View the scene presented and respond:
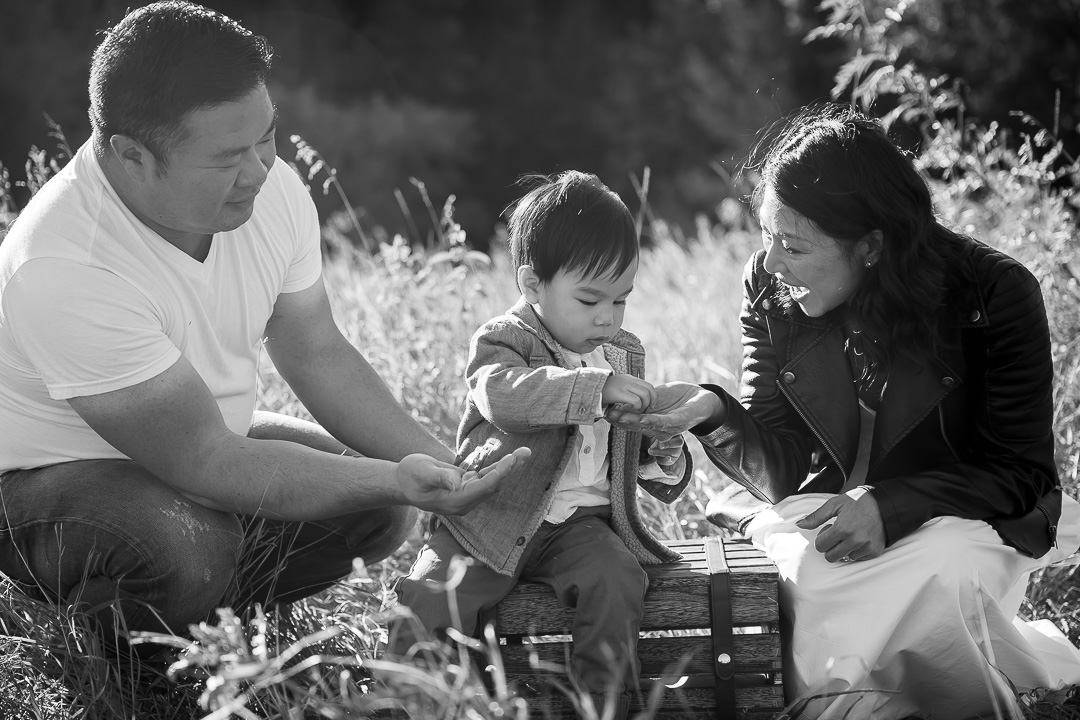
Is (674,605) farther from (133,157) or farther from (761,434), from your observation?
(133,157)

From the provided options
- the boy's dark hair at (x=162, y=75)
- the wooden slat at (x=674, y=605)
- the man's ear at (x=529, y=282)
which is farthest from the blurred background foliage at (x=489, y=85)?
the wooden slat at (x=674, y=605)

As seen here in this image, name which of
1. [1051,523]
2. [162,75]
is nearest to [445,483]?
[162,75]

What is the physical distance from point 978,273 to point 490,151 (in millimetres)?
15597

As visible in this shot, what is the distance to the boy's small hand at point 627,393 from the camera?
224 centimetres

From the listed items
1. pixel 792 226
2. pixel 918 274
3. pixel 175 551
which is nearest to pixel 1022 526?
pixel 918 274

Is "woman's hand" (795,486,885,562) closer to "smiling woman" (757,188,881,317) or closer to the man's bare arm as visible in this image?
"smiling woman" (757,188,881,317)

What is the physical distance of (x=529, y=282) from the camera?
2418mm

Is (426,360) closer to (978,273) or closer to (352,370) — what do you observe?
(352,370)

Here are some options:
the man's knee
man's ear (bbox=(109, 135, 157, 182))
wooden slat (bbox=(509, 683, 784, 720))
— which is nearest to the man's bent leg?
the man's knee

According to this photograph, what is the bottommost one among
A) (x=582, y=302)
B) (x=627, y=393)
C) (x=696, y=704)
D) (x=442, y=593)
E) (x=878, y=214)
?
(x=696, y=704)

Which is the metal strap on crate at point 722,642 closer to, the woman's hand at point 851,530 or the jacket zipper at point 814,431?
the woman's hand at point 851,530

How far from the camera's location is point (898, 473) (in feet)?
8.45

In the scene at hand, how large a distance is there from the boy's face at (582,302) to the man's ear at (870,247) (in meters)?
0.52

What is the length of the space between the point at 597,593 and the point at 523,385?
456mm
